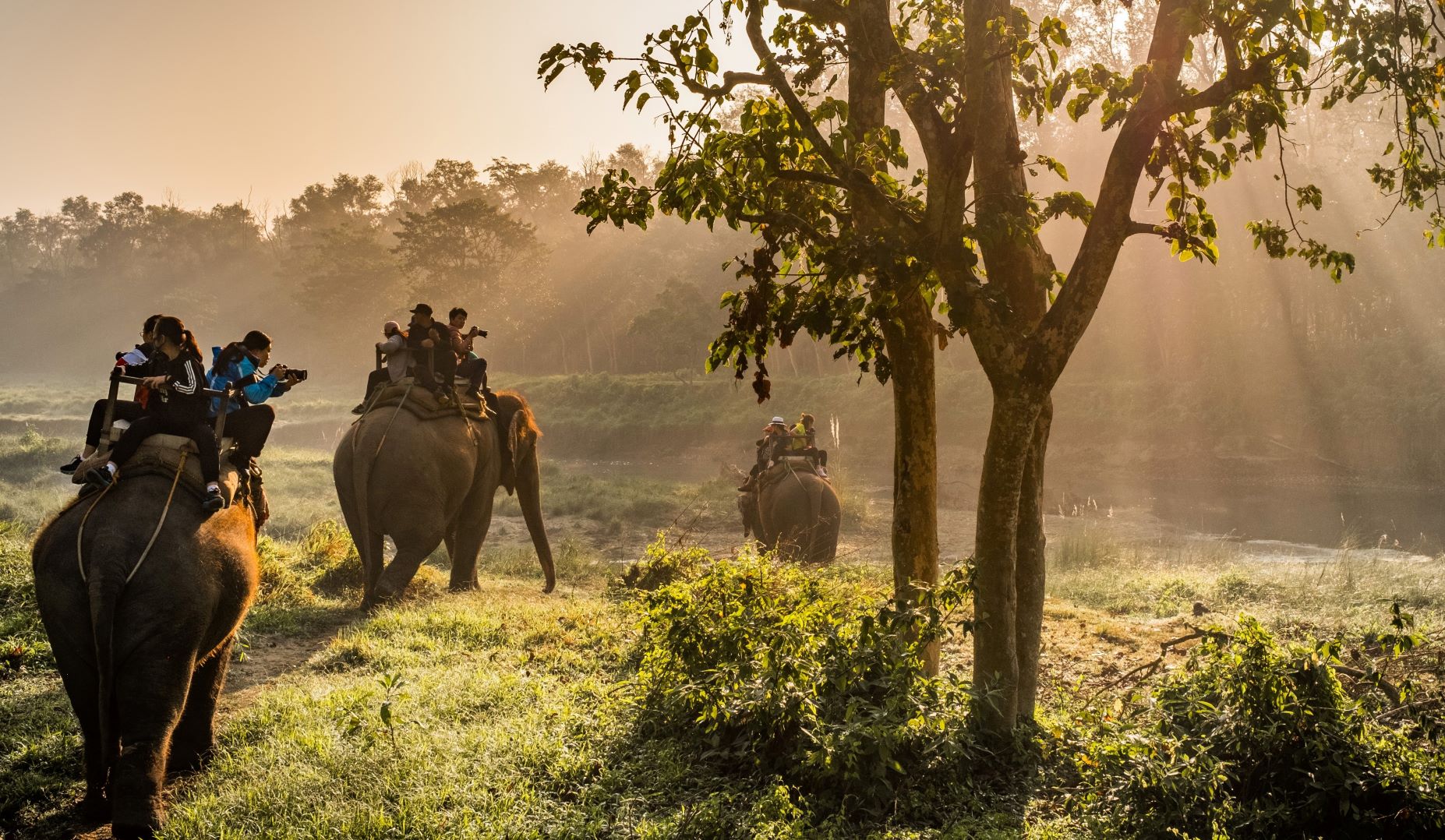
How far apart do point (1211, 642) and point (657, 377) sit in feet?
148

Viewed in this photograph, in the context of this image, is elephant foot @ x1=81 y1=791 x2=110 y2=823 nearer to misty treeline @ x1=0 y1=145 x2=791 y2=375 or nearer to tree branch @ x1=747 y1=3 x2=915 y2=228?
tree branch @ x1=747 y1=3 x2=915 y2=228

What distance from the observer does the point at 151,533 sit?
530 cm

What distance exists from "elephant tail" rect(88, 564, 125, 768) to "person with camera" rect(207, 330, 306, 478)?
1.44 m

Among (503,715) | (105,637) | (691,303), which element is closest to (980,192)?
(503,715)

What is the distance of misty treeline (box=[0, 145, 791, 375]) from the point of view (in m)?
54.2

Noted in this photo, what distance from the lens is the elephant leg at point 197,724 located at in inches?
231

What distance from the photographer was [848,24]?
650cm

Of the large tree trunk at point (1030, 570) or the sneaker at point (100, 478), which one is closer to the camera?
the sneaker at point (100, 478)

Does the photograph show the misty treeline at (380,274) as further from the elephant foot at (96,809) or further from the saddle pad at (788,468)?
the elephant foot at (96,809)

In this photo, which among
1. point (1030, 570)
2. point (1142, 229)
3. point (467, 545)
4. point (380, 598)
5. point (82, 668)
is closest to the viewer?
point (82, 668)

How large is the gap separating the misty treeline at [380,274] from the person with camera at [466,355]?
74.1ft

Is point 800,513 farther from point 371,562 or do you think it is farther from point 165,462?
point 165,462

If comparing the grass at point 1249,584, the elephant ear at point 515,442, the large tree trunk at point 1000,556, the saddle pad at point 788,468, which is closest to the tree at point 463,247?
the grass at point 1249,584

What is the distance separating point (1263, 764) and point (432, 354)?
8517 millimetres
